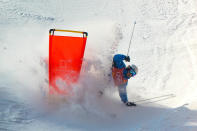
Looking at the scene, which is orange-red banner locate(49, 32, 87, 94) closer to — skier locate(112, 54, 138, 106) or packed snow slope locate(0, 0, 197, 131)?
packed snow slope locate(0, 0, 197, 131)

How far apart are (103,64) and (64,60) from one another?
4.74ft

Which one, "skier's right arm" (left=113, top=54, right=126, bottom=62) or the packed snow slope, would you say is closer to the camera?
the packed snow slope

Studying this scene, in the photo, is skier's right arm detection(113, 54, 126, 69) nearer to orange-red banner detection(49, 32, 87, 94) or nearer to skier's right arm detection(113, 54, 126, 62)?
skier's right arm detection(113, 54, 126, 62)

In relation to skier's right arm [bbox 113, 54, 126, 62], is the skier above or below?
below

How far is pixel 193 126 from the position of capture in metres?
5.94

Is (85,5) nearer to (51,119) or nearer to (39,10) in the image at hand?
(39,10)

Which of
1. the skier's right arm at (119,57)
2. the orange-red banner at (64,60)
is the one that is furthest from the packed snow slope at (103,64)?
the skier's right arm at (119,57)

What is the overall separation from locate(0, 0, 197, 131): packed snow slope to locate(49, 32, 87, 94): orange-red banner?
263mm

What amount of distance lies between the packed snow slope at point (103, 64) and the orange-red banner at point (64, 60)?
26 centimetres

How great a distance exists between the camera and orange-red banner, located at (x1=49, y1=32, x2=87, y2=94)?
7586 millimetres

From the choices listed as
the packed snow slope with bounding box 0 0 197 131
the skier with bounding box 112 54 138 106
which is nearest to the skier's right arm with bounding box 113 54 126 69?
the skier with bounding box 112 54 138 106

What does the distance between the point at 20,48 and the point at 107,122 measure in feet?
16.0

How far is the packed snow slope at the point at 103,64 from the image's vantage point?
679cm

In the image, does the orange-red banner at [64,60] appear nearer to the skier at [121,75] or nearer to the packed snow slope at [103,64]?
the packed snow slope at [103,64]
